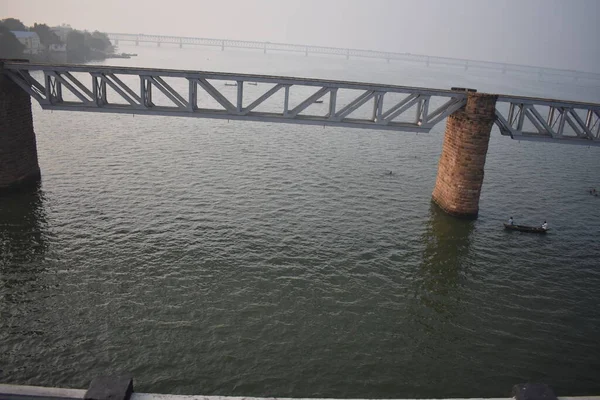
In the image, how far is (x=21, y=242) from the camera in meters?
18.1

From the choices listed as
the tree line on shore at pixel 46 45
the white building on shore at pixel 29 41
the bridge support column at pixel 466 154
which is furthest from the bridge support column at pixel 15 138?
the white building on shore at pixel 29 41

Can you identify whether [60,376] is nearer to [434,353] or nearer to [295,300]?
[295,300]

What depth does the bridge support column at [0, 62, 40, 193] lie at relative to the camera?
21.5 m

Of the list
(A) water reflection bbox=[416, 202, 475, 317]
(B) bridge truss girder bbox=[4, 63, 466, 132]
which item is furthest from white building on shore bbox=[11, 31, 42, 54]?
(A) water reflection bbox=[416, 202, 475, 317]

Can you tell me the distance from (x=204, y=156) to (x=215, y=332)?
2109cm

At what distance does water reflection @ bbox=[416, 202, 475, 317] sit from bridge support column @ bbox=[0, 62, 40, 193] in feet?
66.3

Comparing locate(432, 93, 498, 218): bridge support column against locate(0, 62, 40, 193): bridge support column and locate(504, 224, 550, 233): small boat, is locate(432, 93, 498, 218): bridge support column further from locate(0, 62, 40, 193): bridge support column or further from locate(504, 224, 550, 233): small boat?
locate(0, 62, 40, 193): bridge support column

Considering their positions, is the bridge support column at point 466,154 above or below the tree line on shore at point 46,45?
below

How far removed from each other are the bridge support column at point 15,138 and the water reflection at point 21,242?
0.86m

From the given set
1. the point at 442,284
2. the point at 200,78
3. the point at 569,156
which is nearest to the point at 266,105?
the point at 569,156

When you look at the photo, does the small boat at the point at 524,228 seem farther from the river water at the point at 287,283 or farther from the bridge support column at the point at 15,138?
the bridge support column at the point at 15,138

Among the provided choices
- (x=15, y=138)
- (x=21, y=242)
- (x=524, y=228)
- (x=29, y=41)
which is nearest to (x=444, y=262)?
(x=524, y=228)

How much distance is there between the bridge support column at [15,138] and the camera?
21.5 metres

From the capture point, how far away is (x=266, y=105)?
6347cm
